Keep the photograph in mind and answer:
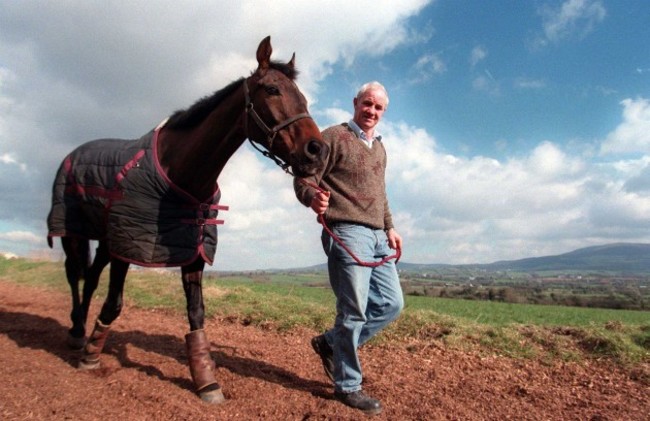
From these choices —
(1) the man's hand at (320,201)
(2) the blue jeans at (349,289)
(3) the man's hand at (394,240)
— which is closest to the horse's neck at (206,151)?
(1) the man's hand at (320,201)

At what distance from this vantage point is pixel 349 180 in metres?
3.56

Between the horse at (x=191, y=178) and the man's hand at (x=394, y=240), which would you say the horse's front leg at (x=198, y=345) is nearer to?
the horse at (x=191, y=178)

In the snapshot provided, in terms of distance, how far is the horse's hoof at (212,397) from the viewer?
3488mm

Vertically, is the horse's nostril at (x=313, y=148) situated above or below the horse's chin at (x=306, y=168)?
above

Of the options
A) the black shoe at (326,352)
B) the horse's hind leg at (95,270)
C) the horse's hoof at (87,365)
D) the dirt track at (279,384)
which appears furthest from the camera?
the horse's hind leg at (95,270)

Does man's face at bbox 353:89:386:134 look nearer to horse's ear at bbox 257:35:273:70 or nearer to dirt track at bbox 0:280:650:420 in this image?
horse's ear at bbox 257:35:273:70

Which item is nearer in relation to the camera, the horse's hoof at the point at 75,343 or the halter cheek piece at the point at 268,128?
the halter cheek piece at the point at 268,128

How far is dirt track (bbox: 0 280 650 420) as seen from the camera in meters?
3.22

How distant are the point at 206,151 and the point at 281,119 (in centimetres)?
84

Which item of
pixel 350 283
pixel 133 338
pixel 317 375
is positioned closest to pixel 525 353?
pixel 317 375

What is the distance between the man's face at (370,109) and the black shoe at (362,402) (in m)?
2.19

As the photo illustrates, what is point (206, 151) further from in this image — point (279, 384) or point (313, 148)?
point (279, 384)

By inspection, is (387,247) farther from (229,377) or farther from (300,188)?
(229,377)

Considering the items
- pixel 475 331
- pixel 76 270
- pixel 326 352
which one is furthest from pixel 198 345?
pixel 475 331
